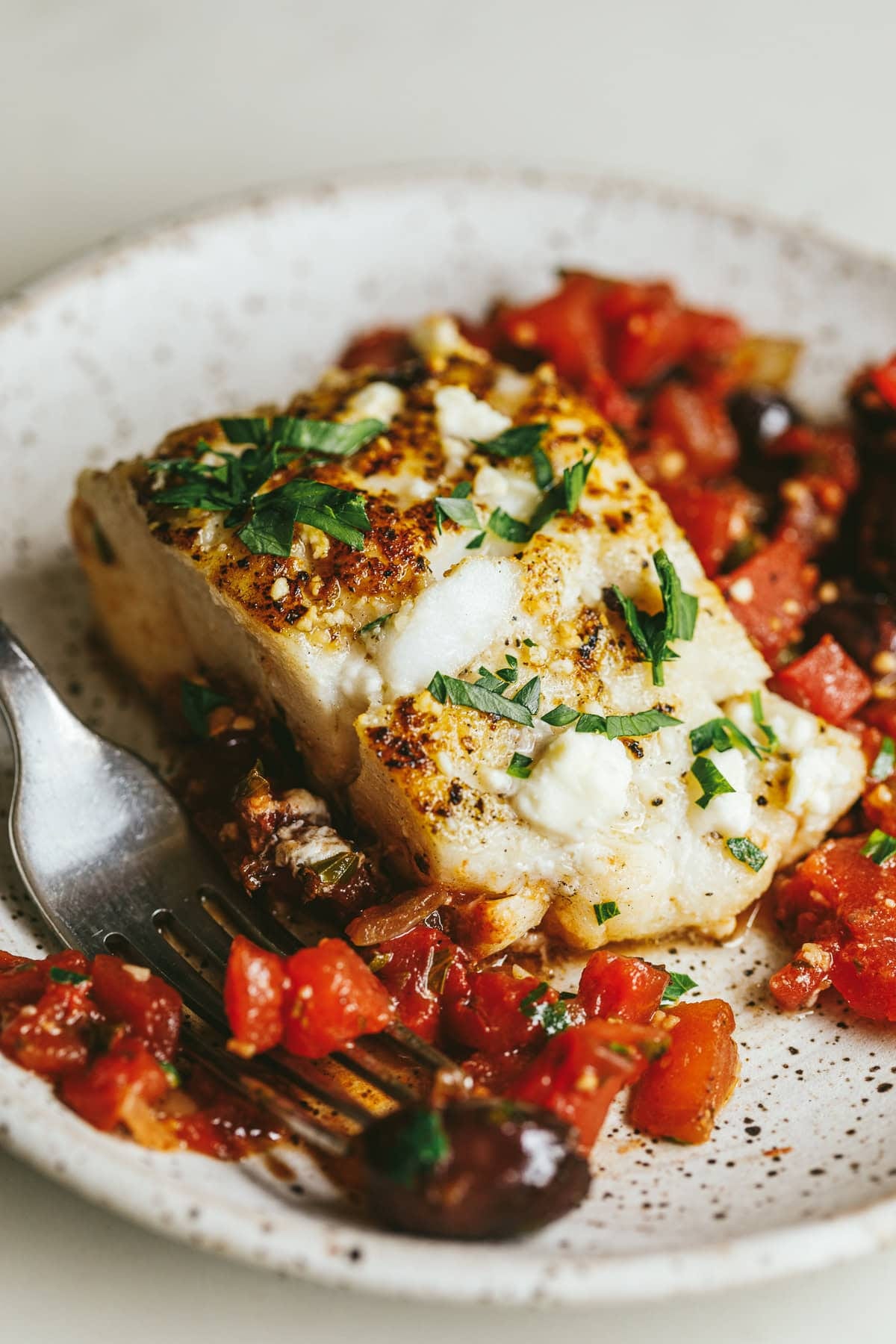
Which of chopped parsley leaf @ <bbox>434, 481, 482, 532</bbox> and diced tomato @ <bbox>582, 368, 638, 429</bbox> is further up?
chopped parsley leaf @ <bbox>434, 481, 482, 532</bbox>

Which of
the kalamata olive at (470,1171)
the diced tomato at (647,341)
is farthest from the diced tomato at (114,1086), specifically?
the diced tomato at (647,341)

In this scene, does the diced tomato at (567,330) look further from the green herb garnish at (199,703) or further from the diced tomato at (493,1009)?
the diced tomato at (493,1009)

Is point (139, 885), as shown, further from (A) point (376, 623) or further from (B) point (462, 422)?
(B) point (462, 422)

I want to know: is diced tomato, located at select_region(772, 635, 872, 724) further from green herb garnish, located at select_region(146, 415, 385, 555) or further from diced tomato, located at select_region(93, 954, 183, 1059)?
diced tomato, located at select_region(93, 954, 183, 1059)

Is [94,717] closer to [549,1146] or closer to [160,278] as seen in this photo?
[160,278]

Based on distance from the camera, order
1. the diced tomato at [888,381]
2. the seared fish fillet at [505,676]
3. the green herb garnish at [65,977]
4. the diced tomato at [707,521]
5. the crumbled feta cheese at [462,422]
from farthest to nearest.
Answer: the diced tomato at [888,381] → the diced tomato at [707,521] → the crumbled feta cheese at [462,422] → the seared fish fillet at [505,676] → the green herb garnish at [65,977]

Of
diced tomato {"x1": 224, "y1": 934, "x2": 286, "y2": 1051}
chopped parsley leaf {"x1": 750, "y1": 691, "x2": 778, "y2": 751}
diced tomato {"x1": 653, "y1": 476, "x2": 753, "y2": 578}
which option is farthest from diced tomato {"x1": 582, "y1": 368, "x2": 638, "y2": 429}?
diced tomato {"x1": 224, "y1": 934, "x2": 286, "y2": 1051}
